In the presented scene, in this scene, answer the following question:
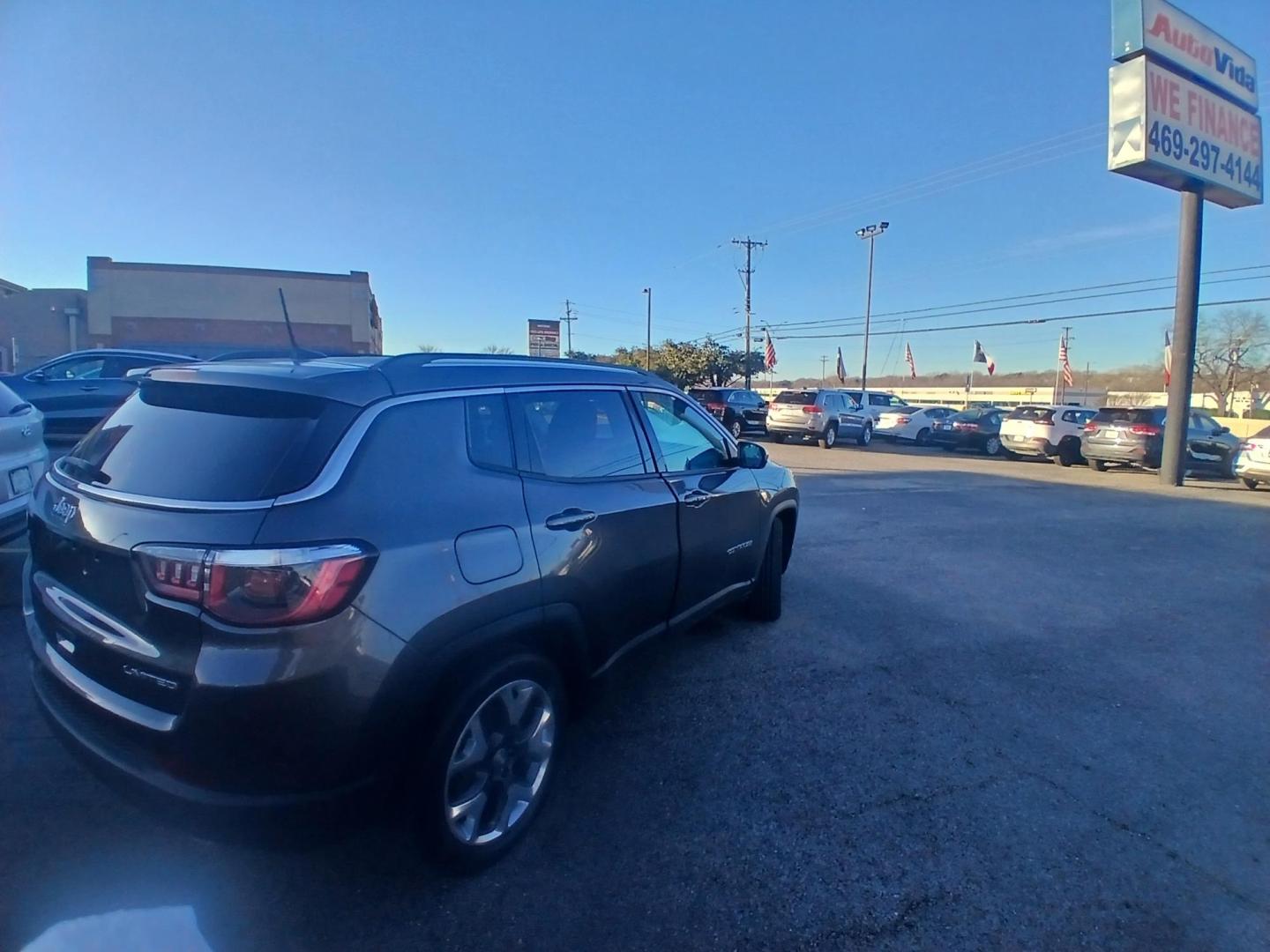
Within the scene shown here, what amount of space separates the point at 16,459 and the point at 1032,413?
70.3 ft

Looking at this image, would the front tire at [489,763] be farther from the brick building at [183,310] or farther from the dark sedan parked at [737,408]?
the brick building at [183,310]

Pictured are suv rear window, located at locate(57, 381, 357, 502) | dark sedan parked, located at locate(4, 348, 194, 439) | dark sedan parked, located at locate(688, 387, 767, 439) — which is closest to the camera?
suv rear window, located at locate(57, 381, 357, 502)

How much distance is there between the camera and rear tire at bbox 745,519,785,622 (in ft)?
15.7

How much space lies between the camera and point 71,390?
10.5 m

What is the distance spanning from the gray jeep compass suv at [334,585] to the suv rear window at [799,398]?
19023mm

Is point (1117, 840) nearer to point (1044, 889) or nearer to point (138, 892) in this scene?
point (1044, 889)

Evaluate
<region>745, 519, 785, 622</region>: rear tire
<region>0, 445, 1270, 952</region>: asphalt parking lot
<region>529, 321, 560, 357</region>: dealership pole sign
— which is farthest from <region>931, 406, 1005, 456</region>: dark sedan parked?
<region>745, 519, 785, 622</region>: rear tire

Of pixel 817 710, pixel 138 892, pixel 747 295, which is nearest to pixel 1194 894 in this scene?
pixel 817 710

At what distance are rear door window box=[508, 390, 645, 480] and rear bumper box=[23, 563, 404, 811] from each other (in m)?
1.01

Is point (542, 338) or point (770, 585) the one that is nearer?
point (770, 585)

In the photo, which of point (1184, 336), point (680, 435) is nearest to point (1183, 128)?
point (1184, 336)

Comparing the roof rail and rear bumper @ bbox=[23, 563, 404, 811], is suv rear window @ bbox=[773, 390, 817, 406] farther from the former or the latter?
rear bumper @ bbox=[23, 563, 404, 811]

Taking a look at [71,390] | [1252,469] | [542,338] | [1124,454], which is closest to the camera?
[71,390]

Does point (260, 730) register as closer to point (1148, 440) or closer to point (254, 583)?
point (254, 583)
